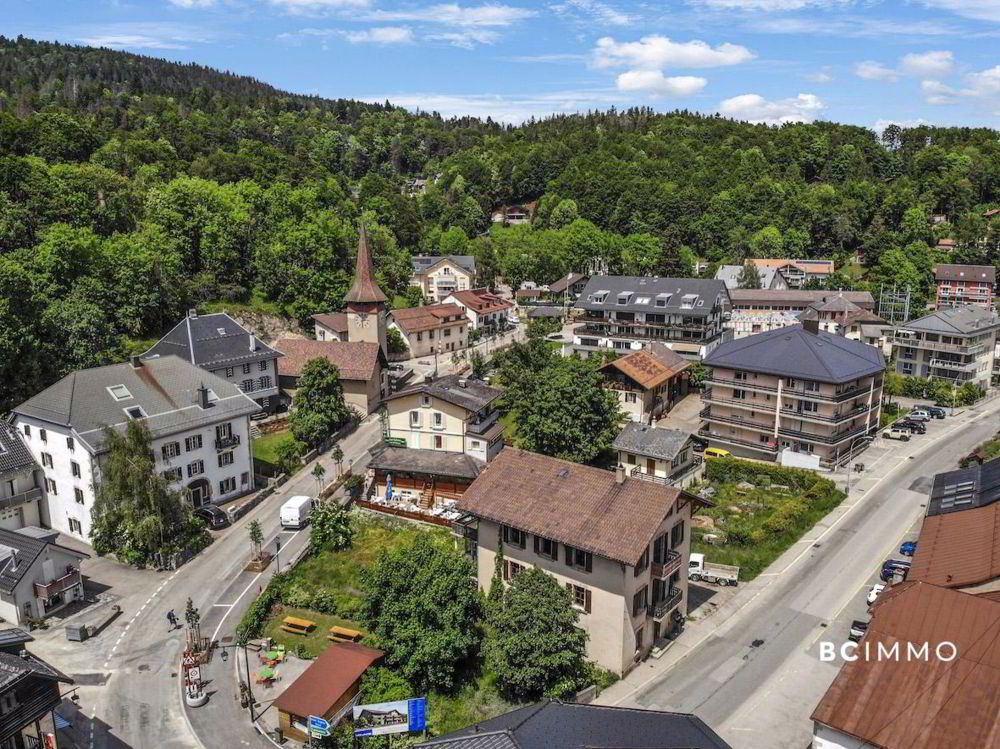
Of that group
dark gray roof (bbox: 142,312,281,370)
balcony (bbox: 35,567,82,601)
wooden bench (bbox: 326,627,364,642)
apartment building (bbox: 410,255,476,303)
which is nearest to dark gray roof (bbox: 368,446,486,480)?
Answer: wooden bench (bbox: 326,627,364,642)

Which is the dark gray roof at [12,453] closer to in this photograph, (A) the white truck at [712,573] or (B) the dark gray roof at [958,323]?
(A) the white truck at [712,573]

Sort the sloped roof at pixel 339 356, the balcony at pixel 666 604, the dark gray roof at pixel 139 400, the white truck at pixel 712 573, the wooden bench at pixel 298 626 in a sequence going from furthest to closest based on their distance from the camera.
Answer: the sloped roof at pixel 339 356, the dark gray roof at pixel 139 400, the white truck at pixel 712 573, the wooden bench at pixel 298 626, the balcony at pixel 666 604

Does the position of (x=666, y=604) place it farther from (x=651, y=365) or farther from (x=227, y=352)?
(x=227, y=352)

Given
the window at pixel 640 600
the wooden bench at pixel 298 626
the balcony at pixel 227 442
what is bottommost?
the wooden bench at pixel 298 626

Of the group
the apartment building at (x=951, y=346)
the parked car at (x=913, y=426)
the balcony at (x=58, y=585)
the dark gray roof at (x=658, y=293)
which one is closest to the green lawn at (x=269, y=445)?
the balcony at (x=58, y=585)

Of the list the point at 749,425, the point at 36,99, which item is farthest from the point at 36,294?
the point at 36,99

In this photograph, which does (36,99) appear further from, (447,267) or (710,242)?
(710,242)
